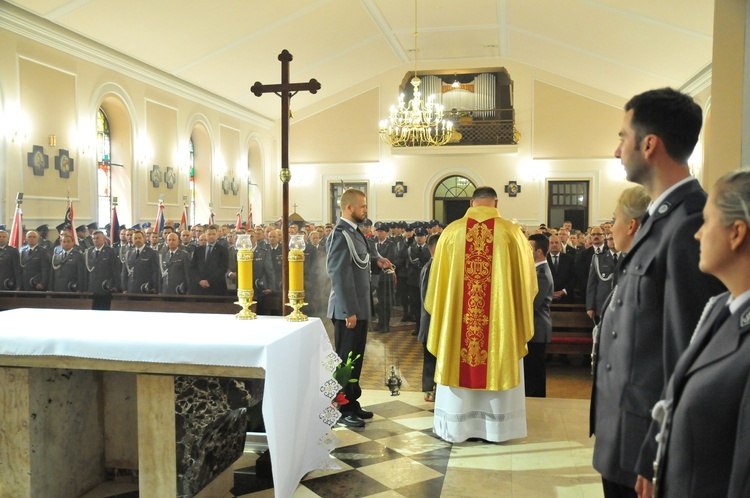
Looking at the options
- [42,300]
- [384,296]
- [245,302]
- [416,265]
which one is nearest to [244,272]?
[245,302]

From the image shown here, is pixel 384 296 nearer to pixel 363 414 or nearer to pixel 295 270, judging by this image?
pixel 363 414

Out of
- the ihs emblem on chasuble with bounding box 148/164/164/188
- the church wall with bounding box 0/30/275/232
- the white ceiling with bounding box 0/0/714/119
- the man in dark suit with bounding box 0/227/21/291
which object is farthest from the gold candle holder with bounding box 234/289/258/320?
the ihs emblem on chasuble with bounding box 148/164/164/188

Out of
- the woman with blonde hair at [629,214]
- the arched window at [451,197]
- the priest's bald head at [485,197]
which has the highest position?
the arched window at [451,197]

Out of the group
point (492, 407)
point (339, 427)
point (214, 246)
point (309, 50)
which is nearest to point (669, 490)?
point (492, 407)

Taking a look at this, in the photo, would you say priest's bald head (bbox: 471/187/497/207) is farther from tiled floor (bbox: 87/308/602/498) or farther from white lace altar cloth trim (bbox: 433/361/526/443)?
tiled floor (bbox: 87/308/602/498)

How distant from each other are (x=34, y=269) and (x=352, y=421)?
5.87 metres

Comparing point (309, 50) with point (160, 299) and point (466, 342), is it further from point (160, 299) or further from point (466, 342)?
point (466, 342)

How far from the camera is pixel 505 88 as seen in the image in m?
19.6

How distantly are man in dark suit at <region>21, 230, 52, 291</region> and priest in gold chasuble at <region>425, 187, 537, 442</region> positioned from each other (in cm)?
624

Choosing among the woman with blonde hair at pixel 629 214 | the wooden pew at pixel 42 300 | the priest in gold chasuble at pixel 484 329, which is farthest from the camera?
the wooden pew at pixel 42 300

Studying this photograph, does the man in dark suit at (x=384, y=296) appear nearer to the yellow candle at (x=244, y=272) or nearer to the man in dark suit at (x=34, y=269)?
the yellow candle at (x=244, y=272)

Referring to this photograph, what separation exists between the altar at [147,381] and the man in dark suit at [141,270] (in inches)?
198

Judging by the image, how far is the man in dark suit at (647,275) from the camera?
1857mm

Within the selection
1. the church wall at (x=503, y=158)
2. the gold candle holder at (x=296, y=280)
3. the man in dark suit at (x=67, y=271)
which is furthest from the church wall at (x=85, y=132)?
the gold candle holder at (x=296, y=280)
